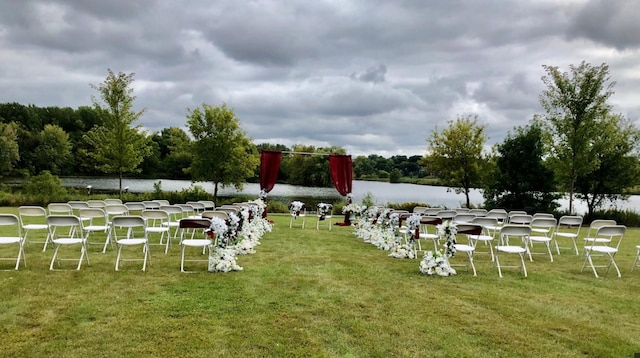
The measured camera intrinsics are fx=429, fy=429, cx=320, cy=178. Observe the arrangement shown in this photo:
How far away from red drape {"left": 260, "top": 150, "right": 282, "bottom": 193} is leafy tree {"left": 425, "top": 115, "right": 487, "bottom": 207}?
27.5ft

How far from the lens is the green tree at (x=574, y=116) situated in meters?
14.6

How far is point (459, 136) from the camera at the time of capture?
1794cm

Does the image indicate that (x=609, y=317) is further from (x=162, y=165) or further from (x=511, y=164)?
(x=162, y=165)

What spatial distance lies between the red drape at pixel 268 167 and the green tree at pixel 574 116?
9.72m

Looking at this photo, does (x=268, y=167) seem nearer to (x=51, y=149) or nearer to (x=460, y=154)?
(x=460, y=154)

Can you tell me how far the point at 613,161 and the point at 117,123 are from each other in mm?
18940

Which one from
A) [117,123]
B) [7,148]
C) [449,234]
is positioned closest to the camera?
[449,234]

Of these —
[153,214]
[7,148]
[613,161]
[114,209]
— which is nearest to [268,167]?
[114,209]

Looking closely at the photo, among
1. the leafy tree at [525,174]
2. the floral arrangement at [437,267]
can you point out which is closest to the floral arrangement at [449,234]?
the floral arrangement at [437,267]

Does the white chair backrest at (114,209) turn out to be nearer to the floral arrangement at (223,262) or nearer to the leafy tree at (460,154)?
the floral arrangement at (223,262)

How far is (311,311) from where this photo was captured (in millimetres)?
4316

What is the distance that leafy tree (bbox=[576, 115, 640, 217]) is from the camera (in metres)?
15.3

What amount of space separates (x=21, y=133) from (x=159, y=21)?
41.7 m

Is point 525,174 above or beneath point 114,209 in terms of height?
above
